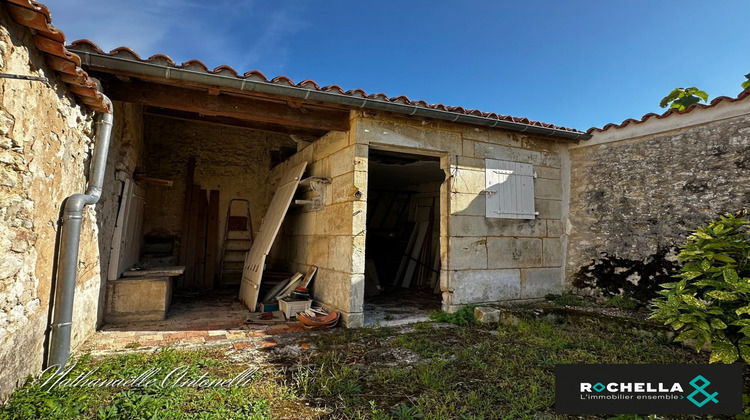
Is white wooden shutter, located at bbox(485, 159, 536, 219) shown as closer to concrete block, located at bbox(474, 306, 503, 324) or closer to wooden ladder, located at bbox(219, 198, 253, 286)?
concrete block, located at bbox(474, 306, 503, 324)

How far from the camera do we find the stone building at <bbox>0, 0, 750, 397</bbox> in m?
2.70

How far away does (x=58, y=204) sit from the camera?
3.21 m

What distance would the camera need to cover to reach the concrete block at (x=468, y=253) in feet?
18.6

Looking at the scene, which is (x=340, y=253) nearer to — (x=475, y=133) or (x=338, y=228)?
(x=338, y=228)

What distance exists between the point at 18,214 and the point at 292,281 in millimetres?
4064

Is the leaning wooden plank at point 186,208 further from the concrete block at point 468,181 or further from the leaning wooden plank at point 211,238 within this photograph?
the concrete block at point 468,181

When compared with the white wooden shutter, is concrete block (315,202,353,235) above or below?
below

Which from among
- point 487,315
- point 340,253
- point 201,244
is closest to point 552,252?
point 487,315

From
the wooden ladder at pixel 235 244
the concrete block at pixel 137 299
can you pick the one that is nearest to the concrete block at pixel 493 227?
the concrete block at pixel 137 299

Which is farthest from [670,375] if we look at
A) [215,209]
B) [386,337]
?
[215,209]

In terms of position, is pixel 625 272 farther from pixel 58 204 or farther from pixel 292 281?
pixel 58 204

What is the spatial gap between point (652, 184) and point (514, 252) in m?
2.27

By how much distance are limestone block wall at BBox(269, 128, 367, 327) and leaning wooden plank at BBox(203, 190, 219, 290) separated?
2617 mm

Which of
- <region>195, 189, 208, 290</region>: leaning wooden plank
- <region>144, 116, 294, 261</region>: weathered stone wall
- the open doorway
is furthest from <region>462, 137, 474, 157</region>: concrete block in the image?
<region>195, 189, 208, 290</region>: leaning wooden plank
